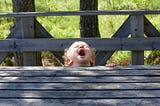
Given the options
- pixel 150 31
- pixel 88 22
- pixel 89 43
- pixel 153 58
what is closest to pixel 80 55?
pixel 89 43

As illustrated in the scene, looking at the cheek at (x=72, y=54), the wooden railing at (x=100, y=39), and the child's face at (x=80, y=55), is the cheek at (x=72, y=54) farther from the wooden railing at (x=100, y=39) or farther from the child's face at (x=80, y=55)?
the wooden railing at (x=100, y=39)

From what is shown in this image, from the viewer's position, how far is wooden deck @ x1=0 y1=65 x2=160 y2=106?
2695 mm

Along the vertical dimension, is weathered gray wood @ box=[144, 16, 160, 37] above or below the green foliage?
above

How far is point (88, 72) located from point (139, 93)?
749mm

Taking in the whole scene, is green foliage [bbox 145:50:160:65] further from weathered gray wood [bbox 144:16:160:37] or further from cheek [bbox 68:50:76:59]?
cheek [bbox 68:50:76:59]

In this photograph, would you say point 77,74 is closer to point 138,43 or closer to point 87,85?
point 87,85

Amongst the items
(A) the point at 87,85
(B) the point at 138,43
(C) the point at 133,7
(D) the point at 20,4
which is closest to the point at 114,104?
(A) the point at 87,85

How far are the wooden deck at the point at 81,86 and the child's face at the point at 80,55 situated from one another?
0.22 m

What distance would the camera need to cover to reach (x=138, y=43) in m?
5.42

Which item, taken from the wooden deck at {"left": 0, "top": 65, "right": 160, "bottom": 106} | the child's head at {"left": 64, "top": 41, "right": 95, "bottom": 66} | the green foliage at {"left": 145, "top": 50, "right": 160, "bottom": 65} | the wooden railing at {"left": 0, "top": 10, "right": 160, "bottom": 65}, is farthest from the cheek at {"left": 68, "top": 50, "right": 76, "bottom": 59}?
the green foliage at {"left": 145, "top": 50, "right": 160, "bottom": 65}

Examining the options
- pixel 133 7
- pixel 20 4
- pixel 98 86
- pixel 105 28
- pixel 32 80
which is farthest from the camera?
pixel 133 7

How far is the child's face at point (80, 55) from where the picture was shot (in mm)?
3861

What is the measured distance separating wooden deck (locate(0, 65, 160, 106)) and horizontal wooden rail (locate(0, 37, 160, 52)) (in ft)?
5.87

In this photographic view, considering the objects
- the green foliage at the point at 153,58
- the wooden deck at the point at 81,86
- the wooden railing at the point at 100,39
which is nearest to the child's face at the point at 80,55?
the wooden deck at the point at 81,86
